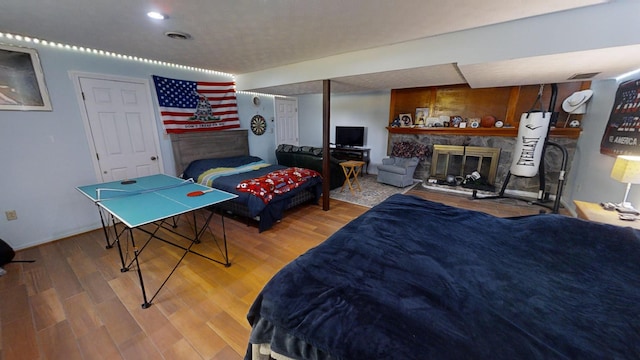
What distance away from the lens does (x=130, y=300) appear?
200cm

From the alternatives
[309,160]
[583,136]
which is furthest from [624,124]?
[309,160]

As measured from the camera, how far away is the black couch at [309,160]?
192 inches

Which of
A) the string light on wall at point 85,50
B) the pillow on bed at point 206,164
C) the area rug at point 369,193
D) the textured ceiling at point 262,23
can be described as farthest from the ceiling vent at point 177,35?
the area rug at point 369,193

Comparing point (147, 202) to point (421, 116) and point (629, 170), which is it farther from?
point (421, 116)

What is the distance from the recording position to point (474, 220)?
5.84 ft

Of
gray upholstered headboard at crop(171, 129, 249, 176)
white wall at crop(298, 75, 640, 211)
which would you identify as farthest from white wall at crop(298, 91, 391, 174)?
gray upholstered headboard at crop(171, 129, 249, 176)

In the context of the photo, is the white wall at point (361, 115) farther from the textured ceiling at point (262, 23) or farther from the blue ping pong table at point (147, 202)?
the blue ping pong table at point (147, 202)

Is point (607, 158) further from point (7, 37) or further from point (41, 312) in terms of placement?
point (7, 37)

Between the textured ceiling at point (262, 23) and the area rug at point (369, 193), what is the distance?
2242mm

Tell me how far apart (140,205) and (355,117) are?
5.92 m

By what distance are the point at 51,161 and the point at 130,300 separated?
7.71 feet

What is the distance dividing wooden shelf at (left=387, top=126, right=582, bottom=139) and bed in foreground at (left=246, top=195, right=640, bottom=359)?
3.92 meters

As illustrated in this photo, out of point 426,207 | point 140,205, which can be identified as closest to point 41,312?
point 140,205

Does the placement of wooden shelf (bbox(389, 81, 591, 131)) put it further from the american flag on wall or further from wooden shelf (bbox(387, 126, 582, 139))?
the american flag on wall
